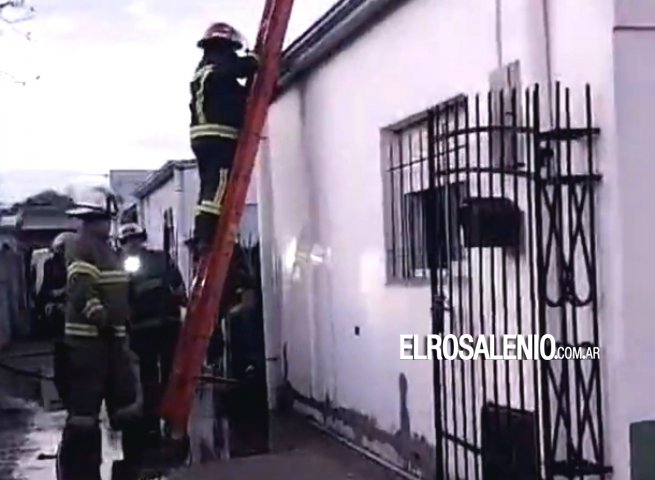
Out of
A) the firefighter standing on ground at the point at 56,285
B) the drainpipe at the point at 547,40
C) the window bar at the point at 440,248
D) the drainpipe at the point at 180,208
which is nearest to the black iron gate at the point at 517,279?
the window bar at the point at 440,248

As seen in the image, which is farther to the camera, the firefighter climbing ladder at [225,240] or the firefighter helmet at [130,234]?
the firefighter helmet at [130,234]

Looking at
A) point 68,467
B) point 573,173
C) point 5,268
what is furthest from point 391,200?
point 5,268

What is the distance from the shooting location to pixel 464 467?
6.57 metres

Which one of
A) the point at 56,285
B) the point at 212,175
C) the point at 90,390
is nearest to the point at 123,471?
the point at 90,390

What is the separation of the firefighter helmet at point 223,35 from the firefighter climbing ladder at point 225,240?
19 centimetres

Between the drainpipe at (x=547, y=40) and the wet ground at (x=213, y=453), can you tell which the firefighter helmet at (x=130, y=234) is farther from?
the drainpipe at (x=547, y=40)

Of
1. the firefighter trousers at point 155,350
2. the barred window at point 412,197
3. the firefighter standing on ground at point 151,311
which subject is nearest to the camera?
the barred window at point 412,197

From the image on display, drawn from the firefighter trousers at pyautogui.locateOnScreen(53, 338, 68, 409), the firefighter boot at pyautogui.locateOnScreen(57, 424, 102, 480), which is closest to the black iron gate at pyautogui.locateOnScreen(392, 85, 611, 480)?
the firefighter boot at pyautogui.locateOnScreen(57, 424, 102, 480)

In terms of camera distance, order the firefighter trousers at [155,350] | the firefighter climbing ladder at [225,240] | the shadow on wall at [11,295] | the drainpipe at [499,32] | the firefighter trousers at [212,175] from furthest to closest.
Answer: the shadow on wall at [11,295]
the firefighter trousers at [155,350]
the firefighter trousers at [212,175]
the firefighter climbing ladder at [225,240]
the drainpipe at [499,32]

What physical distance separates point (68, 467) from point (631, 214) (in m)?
5.55

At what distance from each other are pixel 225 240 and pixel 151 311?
1.81m

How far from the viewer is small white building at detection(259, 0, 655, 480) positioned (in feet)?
16.2

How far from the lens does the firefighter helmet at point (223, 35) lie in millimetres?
8797

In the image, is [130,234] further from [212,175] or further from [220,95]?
[220,95]
